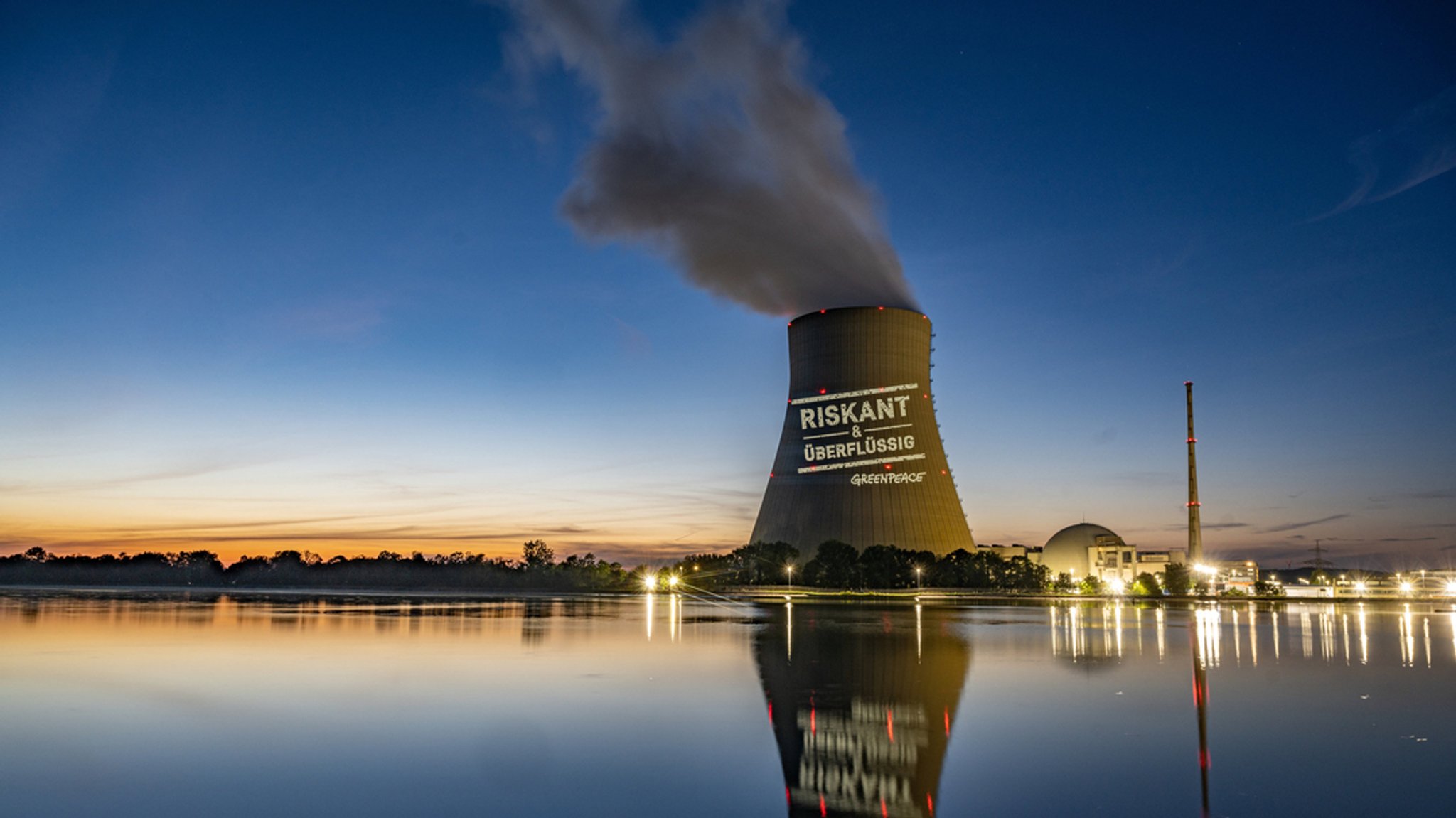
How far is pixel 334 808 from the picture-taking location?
6.52 metres

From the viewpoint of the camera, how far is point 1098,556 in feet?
265

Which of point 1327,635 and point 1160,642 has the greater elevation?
point 1160,642

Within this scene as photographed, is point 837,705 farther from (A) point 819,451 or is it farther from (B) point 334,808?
(A) point 819,451

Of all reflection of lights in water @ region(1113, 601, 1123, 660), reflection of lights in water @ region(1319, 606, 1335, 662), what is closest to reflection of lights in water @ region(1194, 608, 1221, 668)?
reflection of lights in water @ region(1113, 601, 1123, 660)

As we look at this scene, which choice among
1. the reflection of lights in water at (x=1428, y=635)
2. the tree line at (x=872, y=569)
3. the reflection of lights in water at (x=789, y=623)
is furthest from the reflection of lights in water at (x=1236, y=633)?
the tree line at (x=872, y=569)

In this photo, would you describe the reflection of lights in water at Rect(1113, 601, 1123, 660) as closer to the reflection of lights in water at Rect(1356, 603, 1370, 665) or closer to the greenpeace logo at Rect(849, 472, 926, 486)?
the reflection of lights in water at Rect(1356, 603, 1370, 665)

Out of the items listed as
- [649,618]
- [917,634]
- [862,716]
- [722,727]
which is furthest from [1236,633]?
[722,727]

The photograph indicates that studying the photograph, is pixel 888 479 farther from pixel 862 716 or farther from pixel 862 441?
pixel 862 716

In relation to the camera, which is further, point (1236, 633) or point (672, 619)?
point (672, 619)

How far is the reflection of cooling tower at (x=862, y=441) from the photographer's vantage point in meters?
47.3

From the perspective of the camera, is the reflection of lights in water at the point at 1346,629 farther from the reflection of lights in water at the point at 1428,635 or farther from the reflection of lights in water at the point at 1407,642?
the reflection of lights in water at the point at 1428,635

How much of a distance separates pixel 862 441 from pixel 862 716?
126 feet

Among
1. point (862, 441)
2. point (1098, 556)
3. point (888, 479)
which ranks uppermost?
point (862, 441)

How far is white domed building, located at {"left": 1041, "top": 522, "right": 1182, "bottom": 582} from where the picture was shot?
3123 inches
